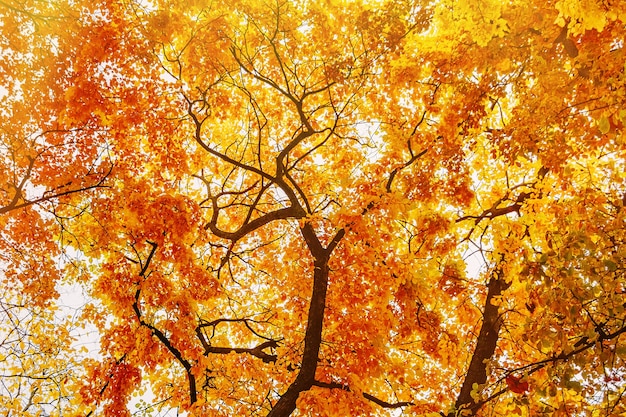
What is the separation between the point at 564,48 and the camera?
266 inches

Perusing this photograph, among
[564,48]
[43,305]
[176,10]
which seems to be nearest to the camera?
[564,48]

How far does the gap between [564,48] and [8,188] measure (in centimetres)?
1076

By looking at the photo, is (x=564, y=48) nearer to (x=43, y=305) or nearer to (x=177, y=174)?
(x=177, y=174)

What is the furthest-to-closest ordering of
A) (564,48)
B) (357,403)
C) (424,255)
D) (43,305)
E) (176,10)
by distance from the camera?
(43,305)
(424,255)
(176,10)
(357,403)
(564,48)

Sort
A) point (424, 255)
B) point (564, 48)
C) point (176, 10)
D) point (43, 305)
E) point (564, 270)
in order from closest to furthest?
point (564, 270)
point (564, 48)
point (176, 10)
point (424, 255)
point (43, 305)

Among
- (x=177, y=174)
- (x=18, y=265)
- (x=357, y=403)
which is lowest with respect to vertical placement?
(x=357, y=403)

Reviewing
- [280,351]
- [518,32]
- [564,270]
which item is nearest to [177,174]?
[280,351]

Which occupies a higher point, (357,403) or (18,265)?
(18,265)

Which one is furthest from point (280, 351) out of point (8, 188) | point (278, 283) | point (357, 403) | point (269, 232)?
point (8, 188)

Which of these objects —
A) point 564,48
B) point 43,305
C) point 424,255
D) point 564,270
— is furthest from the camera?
point 43,305

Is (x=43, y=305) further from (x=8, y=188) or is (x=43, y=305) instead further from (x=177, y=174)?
(x=177, y=174)

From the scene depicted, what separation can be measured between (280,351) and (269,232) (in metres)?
4.50

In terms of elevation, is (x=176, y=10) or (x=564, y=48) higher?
(x=176, y=10)

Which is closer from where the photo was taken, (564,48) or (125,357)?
(564,48)
